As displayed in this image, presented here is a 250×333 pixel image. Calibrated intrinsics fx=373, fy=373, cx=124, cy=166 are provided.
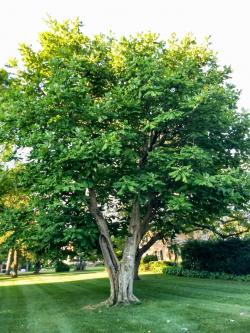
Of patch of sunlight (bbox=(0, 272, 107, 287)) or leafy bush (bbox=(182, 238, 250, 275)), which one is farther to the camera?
patch of sunlight (bbox=(0, 272, 107, 287))

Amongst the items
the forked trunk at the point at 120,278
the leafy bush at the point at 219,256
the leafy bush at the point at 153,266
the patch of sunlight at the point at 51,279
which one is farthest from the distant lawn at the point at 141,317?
the leafy bush at the point at 153,266

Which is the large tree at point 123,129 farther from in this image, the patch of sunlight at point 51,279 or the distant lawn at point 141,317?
the patch of sunlight at point 51,279

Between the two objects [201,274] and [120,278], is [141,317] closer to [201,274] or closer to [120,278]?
[120,278]

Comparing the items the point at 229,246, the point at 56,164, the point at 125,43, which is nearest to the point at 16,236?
the point at 56,164

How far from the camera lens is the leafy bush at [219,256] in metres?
28.9

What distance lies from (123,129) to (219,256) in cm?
2034

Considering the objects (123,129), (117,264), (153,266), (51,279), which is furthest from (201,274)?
(123,129)

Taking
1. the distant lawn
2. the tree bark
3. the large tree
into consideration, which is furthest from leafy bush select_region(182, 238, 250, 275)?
the tree bark

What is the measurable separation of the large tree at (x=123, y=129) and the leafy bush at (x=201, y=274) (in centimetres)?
1196

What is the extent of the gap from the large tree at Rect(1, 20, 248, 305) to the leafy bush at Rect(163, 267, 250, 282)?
39.2ft

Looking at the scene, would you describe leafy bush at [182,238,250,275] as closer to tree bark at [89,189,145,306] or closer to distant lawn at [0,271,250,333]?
distant lawn at [0,271,250,333]

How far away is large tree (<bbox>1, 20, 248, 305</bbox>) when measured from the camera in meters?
14.3

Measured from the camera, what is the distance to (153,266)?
4291 centimetres

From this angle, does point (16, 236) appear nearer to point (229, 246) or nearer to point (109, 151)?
point (109, 151)
